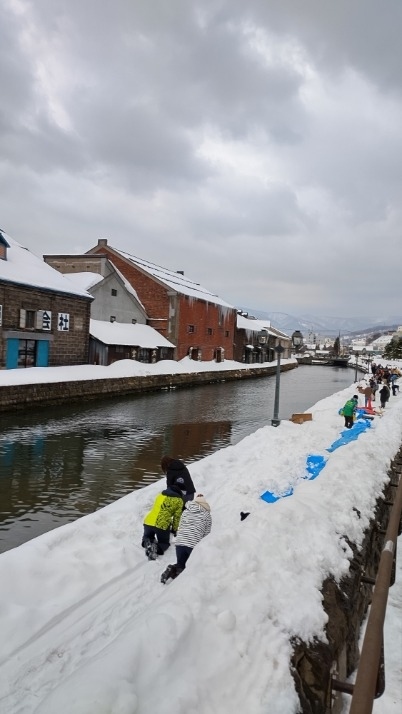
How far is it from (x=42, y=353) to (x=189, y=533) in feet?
79.7

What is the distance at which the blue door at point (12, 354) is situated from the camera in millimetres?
25391

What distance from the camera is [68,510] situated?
8.98 metres

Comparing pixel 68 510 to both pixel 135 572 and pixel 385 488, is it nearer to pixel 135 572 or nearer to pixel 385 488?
pixel 135 572

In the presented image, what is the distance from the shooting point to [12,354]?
25672mm

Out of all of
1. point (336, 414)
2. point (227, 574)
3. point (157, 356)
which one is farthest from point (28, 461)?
point (157, 356)

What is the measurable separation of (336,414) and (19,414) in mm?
14048

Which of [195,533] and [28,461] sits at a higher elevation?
[195,533]

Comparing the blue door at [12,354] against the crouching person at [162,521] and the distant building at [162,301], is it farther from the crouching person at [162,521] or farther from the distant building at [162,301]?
the crouching person at [162,521]

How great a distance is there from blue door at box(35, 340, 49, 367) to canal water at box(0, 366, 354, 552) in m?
5.31

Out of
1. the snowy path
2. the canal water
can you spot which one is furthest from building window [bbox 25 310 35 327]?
the snowy path

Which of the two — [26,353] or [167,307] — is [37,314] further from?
[167,307]

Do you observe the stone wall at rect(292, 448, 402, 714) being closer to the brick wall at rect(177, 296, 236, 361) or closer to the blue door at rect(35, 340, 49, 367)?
the blue door at rect(35, 340, 49, 367)

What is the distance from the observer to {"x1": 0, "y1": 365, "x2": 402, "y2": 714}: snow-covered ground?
102 inches

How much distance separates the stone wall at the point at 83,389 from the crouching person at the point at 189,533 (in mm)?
16777
